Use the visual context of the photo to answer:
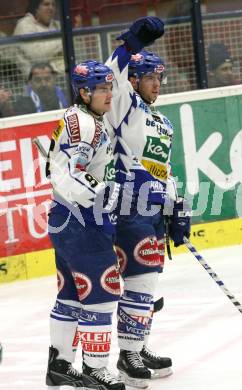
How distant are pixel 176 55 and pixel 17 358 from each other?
382 cm

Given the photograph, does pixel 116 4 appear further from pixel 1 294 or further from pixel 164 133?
pixel 164 133

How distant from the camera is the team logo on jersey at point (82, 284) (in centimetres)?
474

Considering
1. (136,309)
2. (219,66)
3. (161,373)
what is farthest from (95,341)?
(219,66)

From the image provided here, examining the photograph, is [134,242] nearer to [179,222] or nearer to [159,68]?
[179,222]

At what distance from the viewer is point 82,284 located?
4754 millimetres

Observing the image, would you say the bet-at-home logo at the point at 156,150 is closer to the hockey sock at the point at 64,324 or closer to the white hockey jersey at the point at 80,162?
the white hockey jersey at the point at 80,162

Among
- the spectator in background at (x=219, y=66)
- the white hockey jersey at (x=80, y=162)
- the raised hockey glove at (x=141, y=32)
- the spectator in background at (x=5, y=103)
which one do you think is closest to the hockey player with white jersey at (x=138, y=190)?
the raised hockey glove at (x=141, y=32)

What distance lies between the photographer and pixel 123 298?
205 inches

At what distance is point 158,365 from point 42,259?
2822 millimetres

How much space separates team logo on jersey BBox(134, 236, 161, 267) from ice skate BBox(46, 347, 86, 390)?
1.82 feet

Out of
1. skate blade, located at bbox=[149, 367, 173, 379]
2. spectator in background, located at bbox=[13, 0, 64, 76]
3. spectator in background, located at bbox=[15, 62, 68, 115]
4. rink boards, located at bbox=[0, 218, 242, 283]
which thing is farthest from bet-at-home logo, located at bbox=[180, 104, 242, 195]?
skate blade, located at bbox=[149, 367, 173, 379]

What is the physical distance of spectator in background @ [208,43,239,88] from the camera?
29.9 ft

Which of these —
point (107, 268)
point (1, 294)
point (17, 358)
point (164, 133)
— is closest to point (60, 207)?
→ point (107, 268)

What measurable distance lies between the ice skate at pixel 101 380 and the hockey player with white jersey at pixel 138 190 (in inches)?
13.9
